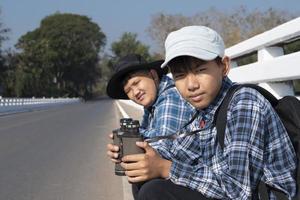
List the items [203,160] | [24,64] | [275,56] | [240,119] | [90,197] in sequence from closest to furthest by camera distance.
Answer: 1. [240,119]
2. [203,160]
3. [275,56]
4. [90,197]
5. [24,64]

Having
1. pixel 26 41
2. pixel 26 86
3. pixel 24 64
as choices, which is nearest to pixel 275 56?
pixel 26 86

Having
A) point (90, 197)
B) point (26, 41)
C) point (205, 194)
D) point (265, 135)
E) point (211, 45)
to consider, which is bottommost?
point (90, 197)

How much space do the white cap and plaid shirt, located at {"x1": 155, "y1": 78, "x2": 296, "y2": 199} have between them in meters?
0.19

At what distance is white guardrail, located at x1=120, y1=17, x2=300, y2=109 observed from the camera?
4.77m

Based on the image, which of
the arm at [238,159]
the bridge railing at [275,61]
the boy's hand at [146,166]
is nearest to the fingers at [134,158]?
the boy's hand at [146,166]

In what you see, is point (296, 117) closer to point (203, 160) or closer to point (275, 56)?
point (203, 160)

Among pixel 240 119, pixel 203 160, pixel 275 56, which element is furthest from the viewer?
pixel 275 56

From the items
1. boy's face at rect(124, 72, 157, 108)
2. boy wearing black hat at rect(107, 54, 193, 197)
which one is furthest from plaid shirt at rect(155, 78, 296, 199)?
boy's face at rect(124, 72, 157, 108)

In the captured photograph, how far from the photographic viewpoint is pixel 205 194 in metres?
2.44

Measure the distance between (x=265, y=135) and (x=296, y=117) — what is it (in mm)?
162

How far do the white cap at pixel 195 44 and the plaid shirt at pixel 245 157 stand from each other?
0.19 metres

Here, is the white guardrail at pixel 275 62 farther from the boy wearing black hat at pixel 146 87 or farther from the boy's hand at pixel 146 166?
the boy's hand at pixel 146 166

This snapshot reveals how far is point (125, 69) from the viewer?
3.62 metres

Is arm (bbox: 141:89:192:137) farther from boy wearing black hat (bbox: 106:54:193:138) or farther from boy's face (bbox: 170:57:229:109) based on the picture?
boy's face (bbox: 170:57:229:109)
